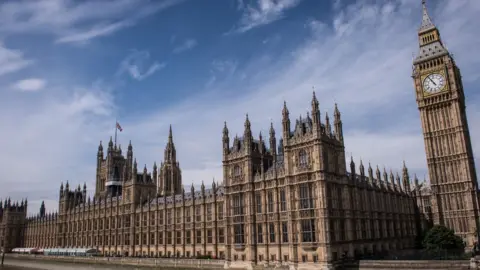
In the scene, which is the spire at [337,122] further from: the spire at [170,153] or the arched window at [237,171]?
the spire at [170,153]

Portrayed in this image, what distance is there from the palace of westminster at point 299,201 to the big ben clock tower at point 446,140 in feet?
0.71

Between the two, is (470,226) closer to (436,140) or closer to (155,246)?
(436,140)

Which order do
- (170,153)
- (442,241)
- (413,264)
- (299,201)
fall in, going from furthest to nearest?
(170,153)
(442,241)
(299,201)
(413,264)

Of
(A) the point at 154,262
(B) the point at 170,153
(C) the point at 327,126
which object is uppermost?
(B) the point at 170,153

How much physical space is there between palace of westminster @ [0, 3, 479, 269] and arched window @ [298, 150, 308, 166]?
0.15 metres

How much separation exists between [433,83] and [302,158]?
51889 mm

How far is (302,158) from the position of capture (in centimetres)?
6031

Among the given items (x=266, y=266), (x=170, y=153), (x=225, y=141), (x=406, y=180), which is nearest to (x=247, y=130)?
(x=225, y=141)

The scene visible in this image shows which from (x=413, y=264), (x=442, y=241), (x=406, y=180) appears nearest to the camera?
(x=413, y=264)

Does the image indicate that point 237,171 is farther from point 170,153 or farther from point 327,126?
point 170,153

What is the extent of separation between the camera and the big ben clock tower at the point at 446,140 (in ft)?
281

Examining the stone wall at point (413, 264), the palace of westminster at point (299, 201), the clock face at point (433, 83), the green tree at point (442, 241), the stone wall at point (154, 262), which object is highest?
the clock face at point (433, 83)

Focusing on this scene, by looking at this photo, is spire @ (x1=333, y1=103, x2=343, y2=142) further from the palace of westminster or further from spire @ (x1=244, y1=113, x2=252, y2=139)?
spire @ (x1=244, y1=113, x2=252, y2=139)

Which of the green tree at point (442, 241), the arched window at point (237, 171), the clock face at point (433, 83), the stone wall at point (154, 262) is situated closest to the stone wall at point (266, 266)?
the stone wall at point (154, 262)
